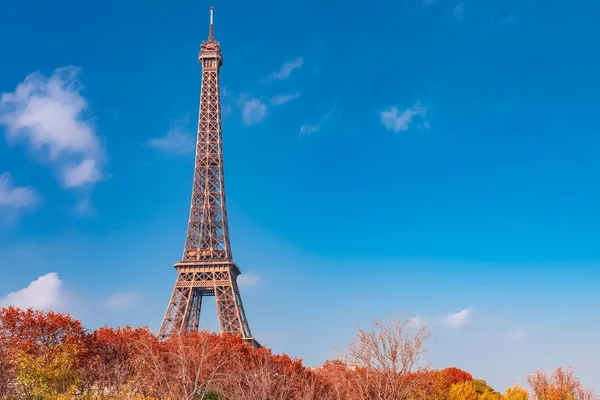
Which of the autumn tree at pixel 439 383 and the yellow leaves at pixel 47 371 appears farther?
the autumn tree at pixel 439 383

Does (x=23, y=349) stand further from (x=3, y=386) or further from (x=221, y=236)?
(x=221, y=236)

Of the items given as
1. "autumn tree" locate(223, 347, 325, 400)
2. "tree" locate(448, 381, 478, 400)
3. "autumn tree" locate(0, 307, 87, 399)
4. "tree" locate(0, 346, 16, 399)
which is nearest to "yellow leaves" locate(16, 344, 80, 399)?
"autumn tree" locate(0, 307, 87, 399)

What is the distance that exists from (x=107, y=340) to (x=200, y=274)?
27.6 m

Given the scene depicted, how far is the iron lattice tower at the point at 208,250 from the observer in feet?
214

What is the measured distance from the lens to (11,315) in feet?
108

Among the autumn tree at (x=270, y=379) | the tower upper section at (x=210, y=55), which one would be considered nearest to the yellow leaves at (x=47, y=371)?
the autumn tree at (x=270, y=379)

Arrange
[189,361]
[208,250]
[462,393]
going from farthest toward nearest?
[208,250] < [462,393] < [189,361]

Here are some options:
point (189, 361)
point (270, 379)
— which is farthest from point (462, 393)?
point (189, 361)

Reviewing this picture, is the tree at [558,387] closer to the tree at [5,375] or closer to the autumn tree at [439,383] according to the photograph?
the autumn tree at [439,383]

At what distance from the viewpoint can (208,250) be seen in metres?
68.4

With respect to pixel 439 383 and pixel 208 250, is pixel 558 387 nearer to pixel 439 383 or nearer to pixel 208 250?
pixel 439 383

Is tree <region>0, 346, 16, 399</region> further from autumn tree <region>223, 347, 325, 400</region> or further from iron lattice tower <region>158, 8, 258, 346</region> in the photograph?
iron lattice tower <region>158, 8, 258, 346</region>

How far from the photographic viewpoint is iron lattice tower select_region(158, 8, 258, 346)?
214 feet

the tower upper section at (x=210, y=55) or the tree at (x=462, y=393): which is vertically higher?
the tower upper section at (x=210, y=55)
